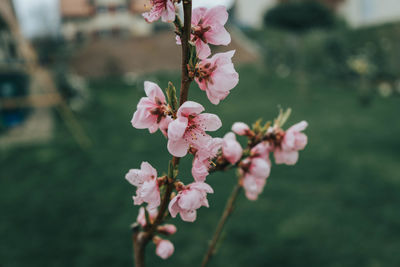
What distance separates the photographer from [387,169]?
4785mm

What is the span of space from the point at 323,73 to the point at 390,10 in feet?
12.2

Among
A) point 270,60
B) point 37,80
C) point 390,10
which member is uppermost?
point 390,10

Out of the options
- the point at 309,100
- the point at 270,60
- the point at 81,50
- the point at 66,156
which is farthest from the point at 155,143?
the point at 81,50

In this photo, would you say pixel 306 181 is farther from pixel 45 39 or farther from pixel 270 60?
pixel 45 39

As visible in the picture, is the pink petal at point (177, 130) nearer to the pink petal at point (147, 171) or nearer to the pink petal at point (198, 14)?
the pink petal at point (147, 171)

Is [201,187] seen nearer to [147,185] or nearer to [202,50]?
[147,185]

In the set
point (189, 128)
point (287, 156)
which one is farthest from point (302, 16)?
point (189, 128)

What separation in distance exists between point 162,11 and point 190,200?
41 cm

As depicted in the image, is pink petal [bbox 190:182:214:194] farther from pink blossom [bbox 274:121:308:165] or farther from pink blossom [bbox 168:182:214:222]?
pink blossom [bbox 274:121:308:165]

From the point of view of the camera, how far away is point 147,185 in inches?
30.1

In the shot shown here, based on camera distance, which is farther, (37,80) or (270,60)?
(270,60)

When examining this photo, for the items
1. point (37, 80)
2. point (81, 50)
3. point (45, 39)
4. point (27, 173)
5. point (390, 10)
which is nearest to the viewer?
point (27, 173)

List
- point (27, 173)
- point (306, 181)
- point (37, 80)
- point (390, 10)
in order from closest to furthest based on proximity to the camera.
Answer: point (306, 181), point (27, 173), point (37, 80), point (390, 10)

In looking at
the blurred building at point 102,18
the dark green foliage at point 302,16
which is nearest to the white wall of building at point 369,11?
the dark green foliage at point 302,16
